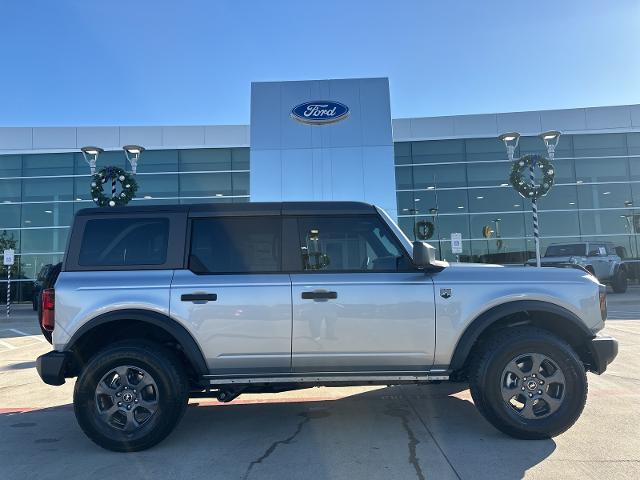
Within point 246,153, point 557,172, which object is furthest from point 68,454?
point 557,172

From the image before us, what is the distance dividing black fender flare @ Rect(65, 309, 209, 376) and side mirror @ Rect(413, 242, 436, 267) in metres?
1.97

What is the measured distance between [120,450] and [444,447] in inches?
106

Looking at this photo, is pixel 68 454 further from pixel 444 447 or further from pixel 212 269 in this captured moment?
pixel 444 447

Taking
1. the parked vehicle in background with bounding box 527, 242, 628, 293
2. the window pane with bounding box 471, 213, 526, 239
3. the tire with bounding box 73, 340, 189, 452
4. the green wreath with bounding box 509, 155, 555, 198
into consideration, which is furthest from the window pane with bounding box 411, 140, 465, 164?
the tire with bounding box 73, 340, 189, 452

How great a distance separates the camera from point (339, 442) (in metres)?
4.34

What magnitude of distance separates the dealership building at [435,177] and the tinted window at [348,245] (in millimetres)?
19274

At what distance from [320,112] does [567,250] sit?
36.2 feet

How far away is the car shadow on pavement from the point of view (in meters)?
3.78

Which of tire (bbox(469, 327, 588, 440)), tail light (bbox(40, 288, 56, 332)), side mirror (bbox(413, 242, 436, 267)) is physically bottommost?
tire (bbox(469, 327, 588, 440))

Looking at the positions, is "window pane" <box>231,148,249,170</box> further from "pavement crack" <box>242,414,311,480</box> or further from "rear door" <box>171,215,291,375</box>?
"rear door" <box>171,215,291,375</box>

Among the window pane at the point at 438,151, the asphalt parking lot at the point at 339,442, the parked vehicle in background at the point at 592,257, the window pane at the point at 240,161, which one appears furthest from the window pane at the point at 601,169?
the asphalt parking lot at the point at 339,442

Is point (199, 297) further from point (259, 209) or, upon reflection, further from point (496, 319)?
point (496, 319)

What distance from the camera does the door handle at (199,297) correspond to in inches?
167

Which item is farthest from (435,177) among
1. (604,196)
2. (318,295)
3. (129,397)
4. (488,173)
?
(129,397)
